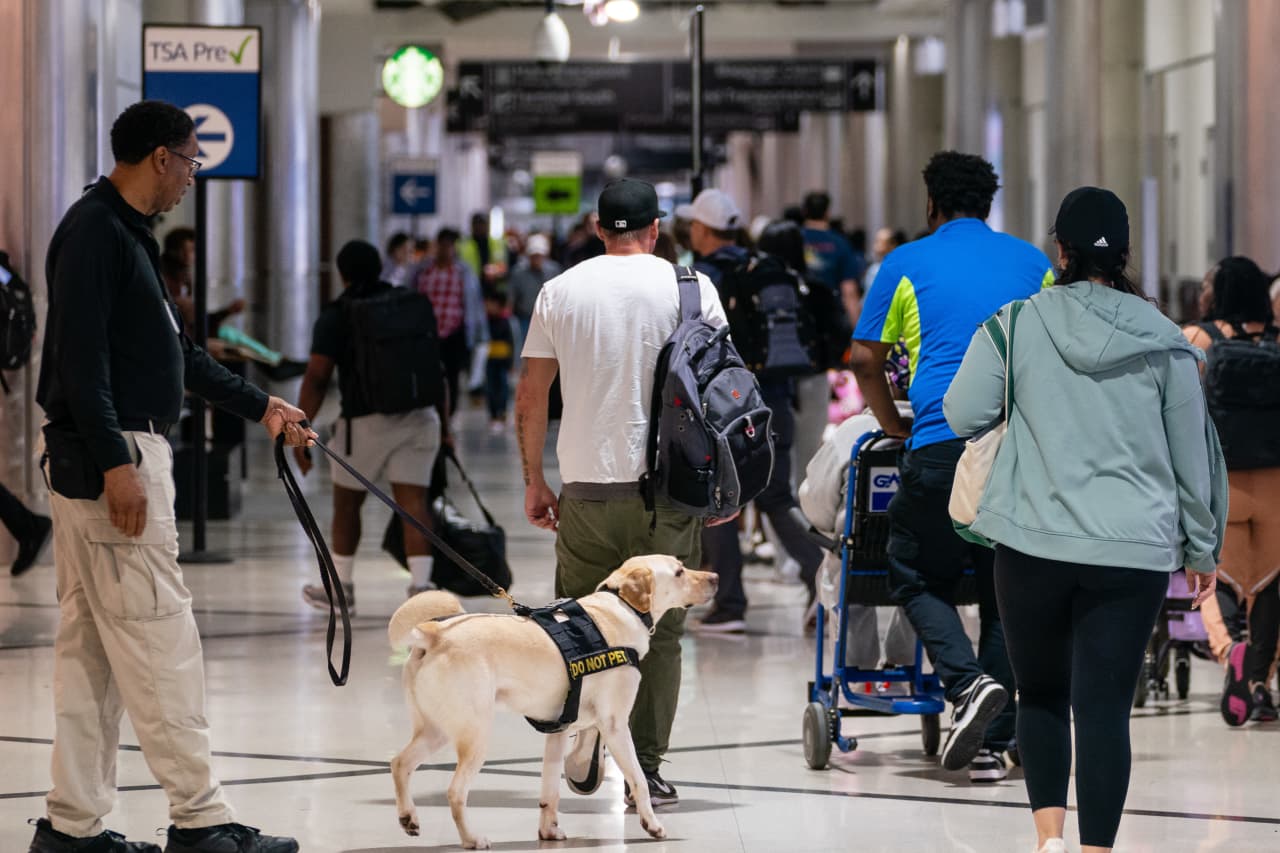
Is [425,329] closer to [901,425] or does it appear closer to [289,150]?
[901,425]

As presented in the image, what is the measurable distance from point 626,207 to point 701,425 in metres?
0.65

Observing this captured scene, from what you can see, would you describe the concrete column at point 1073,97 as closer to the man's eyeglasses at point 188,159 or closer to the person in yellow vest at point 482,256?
the person in yellow vest at point 482,256

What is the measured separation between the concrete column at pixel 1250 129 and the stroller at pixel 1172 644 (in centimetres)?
413

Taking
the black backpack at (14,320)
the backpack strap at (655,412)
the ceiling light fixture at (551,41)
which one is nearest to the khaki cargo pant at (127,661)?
the backpack strap at (655,412)

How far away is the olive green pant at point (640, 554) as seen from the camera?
5574 mm

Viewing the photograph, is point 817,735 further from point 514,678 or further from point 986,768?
point 514,678

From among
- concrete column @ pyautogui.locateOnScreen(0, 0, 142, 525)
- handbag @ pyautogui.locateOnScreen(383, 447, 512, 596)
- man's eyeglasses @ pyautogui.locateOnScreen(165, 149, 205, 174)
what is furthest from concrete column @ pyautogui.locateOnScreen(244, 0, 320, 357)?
man's eyeglasses @ pyautogui.locateOnScreen(165, 149, 205, 174)

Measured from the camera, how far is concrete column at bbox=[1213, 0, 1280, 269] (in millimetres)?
11250

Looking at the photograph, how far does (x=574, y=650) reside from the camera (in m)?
5.14

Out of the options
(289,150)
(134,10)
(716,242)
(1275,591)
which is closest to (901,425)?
(1275,591)

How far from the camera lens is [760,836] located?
5492 millimetres

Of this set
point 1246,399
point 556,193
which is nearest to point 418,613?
point 1246,399

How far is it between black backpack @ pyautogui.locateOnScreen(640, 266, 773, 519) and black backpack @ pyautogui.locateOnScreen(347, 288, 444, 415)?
12.1 feet

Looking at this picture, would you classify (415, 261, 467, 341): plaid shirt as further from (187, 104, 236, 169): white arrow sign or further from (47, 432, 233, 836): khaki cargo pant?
(47, 432, 233, 836): khaki cargo pant
